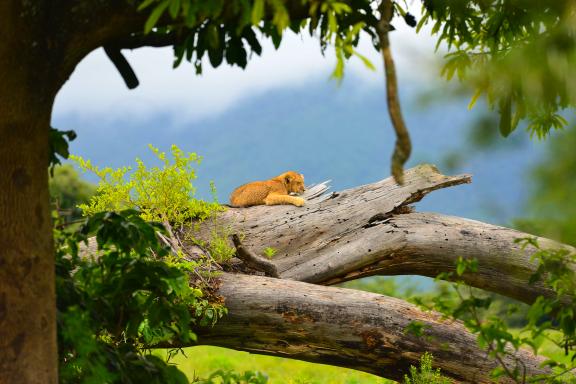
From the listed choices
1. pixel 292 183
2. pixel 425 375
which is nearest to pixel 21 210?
pixel 425 375

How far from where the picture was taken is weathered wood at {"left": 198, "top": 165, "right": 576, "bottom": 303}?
22.2ft

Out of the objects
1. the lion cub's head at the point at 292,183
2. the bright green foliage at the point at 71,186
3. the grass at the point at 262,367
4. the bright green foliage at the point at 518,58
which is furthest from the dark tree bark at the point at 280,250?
the bright green foliage at the point at 71,186

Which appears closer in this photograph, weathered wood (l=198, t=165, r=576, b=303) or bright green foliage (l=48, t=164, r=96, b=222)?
weathered wood (l=198, t=165, r=576, b=303)

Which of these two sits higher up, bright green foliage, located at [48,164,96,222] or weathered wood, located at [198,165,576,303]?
bright green foliage, located at [48,164,96,222]

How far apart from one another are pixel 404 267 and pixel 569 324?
3.20 metres

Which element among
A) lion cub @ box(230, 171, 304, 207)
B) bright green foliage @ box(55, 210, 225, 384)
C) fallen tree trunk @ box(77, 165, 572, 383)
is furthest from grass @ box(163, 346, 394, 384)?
bright green foliage @ box(55, 210, 225, 384)

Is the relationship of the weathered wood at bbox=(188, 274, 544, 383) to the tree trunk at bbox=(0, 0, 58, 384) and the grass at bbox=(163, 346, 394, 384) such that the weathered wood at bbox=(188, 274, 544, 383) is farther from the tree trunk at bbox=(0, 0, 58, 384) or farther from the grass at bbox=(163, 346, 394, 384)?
the grass at bbox=(163, 346, 394, 384)

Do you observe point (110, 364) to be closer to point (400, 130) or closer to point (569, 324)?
point (400, 130)

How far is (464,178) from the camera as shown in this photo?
735 cm

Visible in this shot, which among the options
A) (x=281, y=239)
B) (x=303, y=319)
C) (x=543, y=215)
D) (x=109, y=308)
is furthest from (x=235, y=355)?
(x=543, y=215)

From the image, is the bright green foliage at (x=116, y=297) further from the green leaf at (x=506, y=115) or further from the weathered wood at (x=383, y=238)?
the weathered wood at (x=383, y=238)

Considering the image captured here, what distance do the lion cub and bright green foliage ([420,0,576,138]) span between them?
2.96m

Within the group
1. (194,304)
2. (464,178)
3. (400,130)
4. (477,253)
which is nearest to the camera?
(400,130)

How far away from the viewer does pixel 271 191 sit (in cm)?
779
